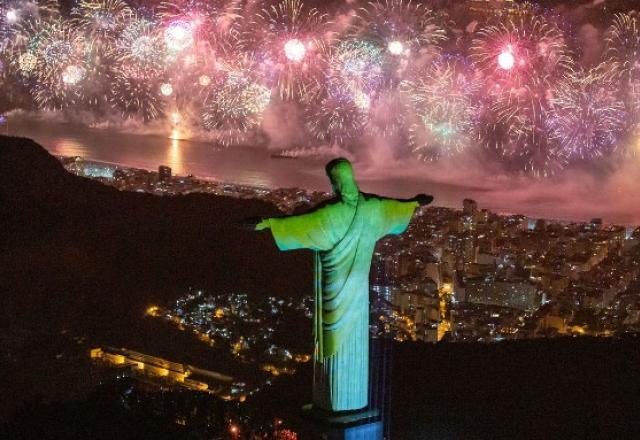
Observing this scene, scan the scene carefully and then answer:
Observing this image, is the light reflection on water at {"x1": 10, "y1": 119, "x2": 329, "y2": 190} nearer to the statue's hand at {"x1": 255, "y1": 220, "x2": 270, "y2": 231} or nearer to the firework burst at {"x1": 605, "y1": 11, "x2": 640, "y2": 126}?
the firework burst at {"x1": 605, "y1": 11, "x2": 640, "y2": 126}

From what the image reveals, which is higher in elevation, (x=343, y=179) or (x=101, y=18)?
(x=101, y=18)

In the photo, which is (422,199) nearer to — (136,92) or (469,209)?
(469,209)

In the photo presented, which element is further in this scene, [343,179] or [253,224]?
[343,179]

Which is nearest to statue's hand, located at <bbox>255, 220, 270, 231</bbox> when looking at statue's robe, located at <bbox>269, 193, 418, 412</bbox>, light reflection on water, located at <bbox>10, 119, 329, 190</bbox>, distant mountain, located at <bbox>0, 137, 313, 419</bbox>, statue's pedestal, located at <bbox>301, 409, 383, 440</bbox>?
statue's robe, located at <bbox>269, 193, 418, 412</bbox>

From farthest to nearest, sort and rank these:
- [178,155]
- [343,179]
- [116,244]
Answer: [178,155]
[116,244]
[343,179]

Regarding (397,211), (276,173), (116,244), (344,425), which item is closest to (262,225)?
(397,211)
